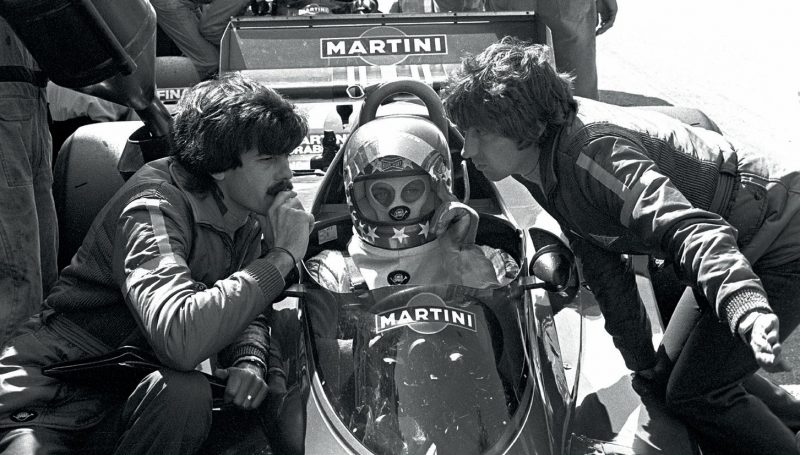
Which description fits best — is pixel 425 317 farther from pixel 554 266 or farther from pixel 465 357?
pixel 554 266

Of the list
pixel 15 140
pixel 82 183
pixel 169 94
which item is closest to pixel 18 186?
pixel 15 140

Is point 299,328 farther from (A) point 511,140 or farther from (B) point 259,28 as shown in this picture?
(B) point 259,28

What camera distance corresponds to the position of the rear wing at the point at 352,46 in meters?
5.27

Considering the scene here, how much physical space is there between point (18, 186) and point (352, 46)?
2499mm

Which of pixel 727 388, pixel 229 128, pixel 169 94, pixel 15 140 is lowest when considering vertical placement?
pixel 169 94

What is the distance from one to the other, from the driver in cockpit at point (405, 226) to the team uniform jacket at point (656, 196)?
280 millimetres

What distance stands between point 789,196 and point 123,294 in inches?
77.1

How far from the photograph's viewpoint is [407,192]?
3.13 metres

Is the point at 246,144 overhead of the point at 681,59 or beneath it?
overhead

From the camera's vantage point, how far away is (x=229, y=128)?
2.78 metres

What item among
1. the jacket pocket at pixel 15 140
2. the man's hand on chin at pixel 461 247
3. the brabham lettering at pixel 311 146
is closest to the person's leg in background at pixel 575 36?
the brabham lettering at pixel 311 146

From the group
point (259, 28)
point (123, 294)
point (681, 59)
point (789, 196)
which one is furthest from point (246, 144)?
point (681, 59)

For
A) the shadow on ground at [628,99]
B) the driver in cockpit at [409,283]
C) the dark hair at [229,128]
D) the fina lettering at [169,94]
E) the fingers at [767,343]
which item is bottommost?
the shadow on ground at [628,99]

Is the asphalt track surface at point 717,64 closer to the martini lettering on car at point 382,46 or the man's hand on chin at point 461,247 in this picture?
the martini lettering on car at point 382,46
